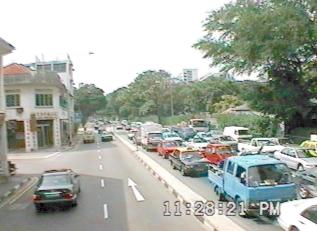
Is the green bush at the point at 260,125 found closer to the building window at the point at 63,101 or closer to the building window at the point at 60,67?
the building window at the point at 63,101

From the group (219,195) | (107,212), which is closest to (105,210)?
(107,212)

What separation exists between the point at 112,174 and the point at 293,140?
2356 centimetres

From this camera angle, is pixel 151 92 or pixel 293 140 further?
pixel 151 92

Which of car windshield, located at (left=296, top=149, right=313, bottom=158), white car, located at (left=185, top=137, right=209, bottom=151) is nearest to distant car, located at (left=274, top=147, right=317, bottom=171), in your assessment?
car windshield, located at (left=296, top=149, right=313, bottom=158)

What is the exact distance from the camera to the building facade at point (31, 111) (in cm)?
5281

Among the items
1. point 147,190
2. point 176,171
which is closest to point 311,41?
point 176,171

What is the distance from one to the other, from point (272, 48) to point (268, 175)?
90.0 feet

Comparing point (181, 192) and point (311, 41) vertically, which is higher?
point (311, 41)

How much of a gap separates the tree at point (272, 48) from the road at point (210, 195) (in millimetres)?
14801

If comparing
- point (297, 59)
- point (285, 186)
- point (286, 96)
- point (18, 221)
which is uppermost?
point (297, 59)

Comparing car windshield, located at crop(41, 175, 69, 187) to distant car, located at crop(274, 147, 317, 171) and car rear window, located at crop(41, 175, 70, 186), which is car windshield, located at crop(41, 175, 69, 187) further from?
distant car, located at crop(274, 147, 317, 171)

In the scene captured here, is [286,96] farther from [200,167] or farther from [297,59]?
[200,167]

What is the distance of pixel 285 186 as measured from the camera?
46.9 ft

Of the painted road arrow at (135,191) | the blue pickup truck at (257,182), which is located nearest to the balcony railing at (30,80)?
→ the painted road arrow at (135,191)
